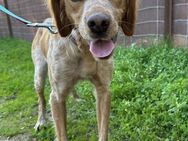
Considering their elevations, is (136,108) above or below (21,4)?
below

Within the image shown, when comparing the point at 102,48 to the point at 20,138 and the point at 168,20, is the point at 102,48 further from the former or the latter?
the point at 168,20

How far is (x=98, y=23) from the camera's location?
8.86ft


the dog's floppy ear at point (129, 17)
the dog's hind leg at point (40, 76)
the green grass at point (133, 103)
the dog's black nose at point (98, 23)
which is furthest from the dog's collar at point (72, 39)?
the dog's hind leg at point (40, 76)

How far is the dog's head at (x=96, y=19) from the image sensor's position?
2744mm

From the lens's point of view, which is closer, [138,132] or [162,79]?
[138,132]

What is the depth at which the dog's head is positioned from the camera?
2744 millimetres

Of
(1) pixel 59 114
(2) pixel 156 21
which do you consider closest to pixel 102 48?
(1) pixel 59 114

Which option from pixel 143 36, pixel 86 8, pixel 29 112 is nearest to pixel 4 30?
pixel 143 36

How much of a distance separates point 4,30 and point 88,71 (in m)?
11.7

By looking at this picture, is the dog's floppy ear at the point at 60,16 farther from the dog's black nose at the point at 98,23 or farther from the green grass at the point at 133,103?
the green grass at the point at 133,103

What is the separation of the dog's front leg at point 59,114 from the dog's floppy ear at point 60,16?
708 millimetres

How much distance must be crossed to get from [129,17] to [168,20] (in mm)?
3264

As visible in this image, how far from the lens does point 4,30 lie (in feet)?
48.4

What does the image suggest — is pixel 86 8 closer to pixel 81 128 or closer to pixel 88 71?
pixel 88 71
